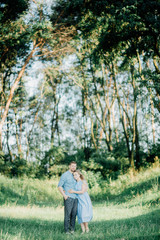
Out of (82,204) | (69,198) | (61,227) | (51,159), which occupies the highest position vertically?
(51,159)

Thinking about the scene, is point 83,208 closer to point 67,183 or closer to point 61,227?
point 67,183

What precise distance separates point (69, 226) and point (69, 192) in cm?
82

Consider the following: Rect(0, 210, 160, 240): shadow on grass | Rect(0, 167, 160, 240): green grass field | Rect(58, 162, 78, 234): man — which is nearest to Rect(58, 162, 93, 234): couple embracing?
Rect(58, 162, 78, 234): man

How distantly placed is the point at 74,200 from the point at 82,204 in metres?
0.21

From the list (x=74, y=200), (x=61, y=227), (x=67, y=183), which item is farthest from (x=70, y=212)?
(x=61, y=227)

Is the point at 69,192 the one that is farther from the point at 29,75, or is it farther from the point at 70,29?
the point at 29,75

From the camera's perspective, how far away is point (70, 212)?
582 cm

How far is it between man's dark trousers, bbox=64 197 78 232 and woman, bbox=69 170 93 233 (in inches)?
4.7

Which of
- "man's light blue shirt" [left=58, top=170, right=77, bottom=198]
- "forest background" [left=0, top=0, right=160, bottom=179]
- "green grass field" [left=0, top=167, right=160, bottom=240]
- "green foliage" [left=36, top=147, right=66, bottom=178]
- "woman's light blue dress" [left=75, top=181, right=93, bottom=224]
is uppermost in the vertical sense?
"forest background" [left=0, top=0, right=160, bottom=179]

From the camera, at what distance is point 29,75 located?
23.3 metres

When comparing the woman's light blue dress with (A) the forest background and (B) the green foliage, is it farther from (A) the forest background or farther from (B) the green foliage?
(B) the green foliage

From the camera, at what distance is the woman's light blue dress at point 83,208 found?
576 cm

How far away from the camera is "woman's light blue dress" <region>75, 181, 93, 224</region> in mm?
5761

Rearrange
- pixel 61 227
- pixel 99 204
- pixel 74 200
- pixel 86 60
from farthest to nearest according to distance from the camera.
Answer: pixel 86 60 → pixel 99 204 → pixel 61 227 → pixel 74 200
